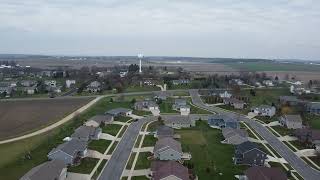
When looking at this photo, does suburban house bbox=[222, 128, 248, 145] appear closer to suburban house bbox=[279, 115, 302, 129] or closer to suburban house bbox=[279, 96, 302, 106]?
suburban house bbox=[279, 115, 302, 129]

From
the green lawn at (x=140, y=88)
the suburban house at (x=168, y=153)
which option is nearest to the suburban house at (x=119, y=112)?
the suburban house at (x=168, y=153)

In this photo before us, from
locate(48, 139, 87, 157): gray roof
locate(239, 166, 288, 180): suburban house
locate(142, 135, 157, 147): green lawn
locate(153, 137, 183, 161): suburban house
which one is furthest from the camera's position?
locate(142, 135, 157, 147): green lawn

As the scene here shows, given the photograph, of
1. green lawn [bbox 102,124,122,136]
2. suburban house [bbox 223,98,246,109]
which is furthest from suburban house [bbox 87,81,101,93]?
green lawn [bbox 102,124,122,136]

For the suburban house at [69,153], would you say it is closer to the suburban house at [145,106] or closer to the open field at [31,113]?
the open field at [31,113]

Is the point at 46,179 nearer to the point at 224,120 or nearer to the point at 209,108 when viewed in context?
the point at 224,120

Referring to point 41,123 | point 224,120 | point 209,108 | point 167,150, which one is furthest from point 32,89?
point 167,150

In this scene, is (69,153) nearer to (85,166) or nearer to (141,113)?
(85,166)
